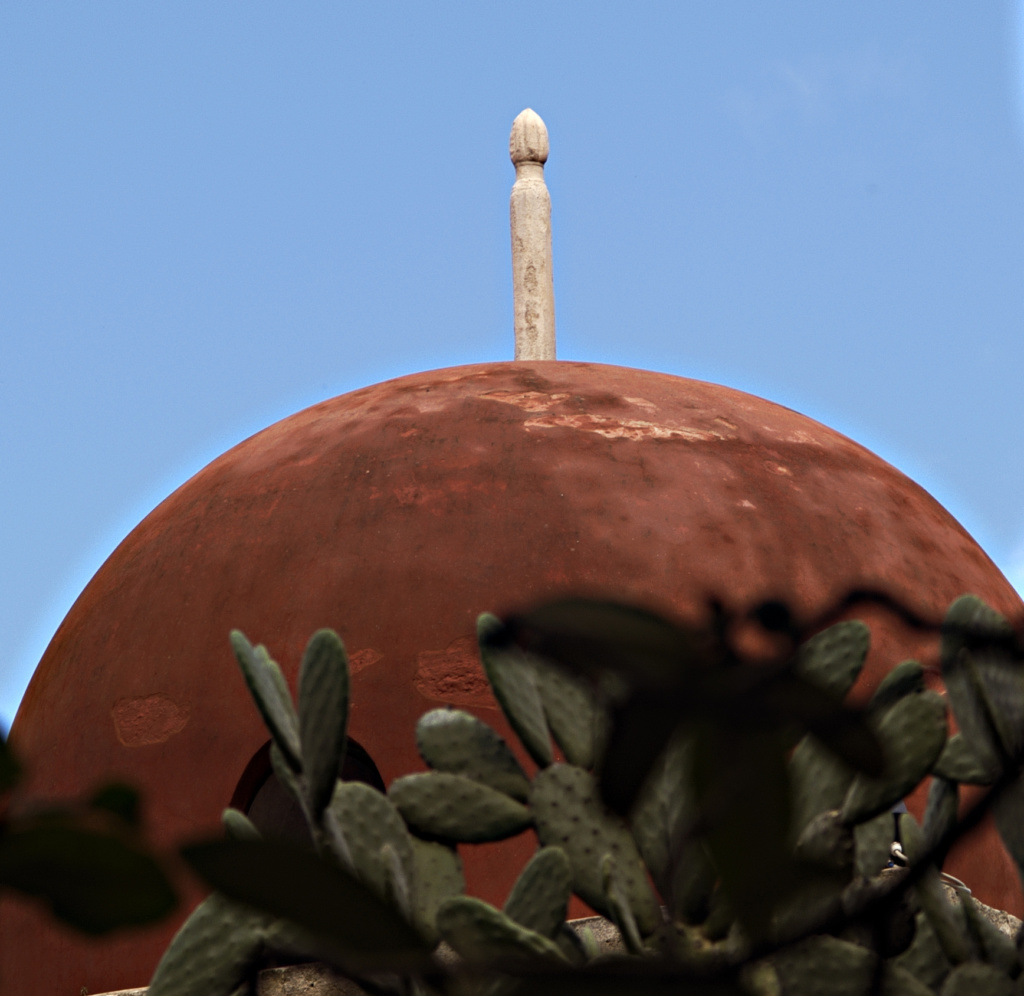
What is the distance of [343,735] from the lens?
2.11 m

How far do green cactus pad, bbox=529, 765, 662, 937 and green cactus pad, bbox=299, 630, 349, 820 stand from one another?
450 mm

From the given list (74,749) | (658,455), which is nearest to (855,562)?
(658,455)

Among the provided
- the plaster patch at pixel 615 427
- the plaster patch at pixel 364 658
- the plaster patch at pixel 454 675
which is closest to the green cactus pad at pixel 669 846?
the plaster patch at pixel 454 675

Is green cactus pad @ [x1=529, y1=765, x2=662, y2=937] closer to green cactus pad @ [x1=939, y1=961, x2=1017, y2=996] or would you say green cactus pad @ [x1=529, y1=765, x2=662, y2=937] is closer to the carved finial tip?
green cactus pad @ [x1=939, y1=961, x2=1017, y2=996]

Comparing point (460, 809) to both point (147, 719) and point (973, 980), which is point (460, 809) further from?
point (147, 719)

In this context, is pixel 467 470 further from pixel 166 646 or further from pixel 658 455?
pixel 166 646

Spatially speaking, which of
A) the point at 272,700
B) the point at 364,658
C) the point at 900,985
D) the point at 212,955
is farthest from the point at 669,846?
the point at 364,658

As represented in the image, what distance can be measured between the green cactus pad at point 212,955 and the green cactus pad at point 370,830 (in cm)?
23

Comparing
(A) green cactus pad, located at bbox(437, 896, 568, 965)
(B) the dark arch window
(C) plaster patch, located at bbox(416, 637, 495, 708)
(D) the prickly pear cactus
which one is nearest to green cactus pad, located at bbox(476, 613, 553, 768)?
(D) the prickly pear cactus

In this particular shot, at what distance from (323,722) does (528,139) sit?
1176 cm

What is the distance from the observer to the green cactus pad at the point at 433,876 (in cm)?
256

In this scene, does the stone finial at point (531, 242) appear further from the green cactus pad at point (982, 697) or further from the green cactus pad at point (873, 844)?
the green cactus pad at point (982, 697)

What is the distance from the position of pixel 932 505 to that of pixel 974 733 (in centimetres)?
565

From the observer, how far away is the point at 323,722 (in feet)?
6.97
